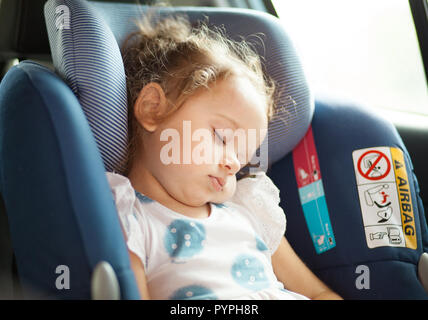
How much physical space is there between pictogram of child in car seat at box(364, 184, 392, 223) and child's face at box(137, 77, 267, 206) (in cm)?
32

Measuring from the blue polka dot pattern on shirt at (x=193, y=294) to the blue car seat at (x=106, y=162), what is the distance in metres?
0.16

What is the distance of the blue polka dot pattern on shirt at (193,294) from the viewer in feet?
2.91

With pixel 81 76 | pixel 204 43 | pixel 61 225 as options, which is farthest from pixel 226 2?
pixel 61 225

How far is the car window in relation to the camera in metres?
1.56

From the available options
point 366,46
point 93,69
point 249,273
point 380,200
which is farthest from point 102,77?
point 366,46

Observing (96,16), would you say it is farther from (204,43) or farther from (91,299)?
(91,299)

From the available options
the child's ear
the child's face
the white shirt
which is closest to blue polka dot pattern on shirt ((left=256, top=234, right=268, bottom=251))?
the white shirt

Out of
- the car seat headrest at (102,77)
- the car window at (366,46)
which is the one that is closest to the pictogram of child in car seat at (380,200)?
the car seat headrest at (102,77)

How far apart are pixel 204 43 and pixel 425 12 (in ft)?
2.16

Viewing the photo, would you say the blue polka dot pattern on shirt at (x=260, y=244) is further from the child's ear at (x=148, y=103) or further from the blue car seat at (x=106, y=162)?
the child's ear at (x=148, y=103)

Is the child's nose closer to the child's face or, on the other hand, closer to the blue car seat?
the child's face

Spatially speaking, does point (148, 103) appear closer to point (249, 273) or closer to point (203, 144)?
point (203, 144)

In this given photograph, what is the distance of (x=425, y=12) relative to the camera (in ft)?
4.30

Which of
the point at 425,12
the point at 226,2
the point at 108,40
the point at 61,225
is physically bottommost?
the point at 61,225
